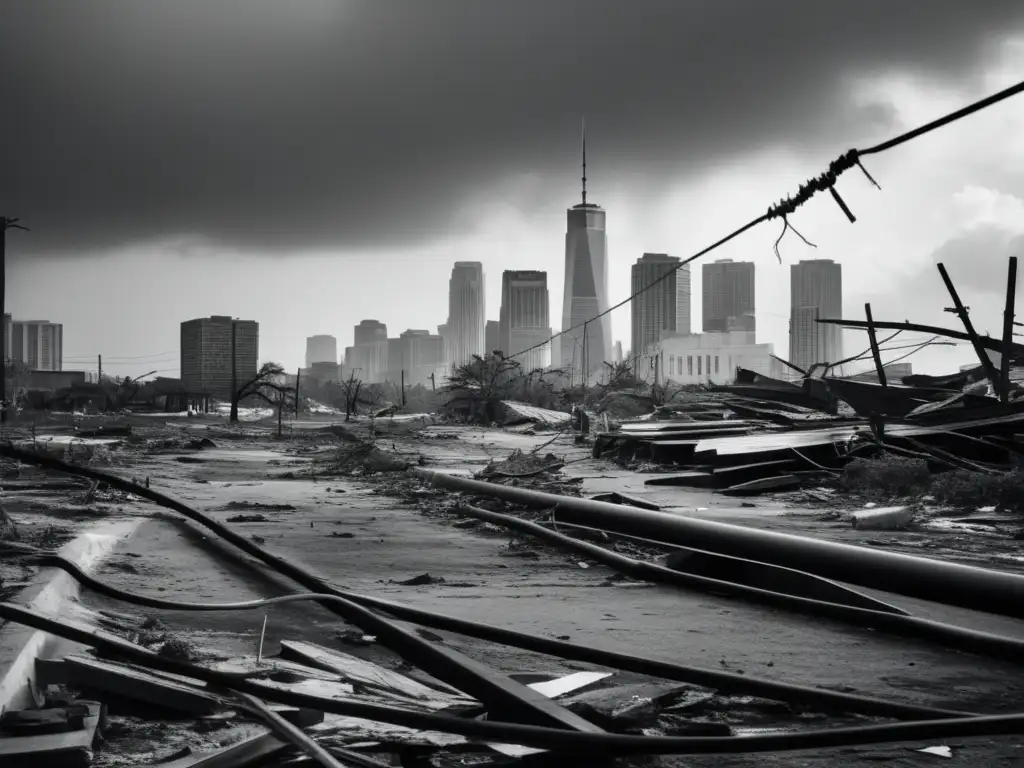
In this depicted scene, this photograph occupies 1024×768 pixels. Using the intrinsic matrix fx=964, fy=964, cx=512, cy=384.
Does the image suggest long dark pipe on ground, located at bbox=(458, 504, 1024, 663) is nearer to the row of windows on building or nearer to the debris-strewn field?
the debris-strewn field

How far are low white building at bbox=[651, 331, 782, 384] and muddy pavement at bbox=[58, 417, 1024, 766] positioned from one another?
451ft

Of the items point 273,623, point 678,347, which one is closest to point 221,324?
point 678,347

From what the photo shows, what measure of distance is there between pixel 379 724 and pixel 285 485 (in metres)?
10.7

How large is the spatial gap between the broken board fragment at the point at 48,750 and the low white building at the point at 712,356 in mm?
142570

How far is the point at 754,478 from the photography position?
12742 mm

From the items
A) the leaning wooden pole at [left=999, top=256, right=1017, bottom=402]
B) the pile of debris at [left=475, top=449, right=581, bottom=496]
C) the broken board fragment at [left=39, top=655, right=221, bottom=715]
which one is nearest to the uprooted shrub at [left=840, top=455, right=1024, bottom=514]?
the leaning wooden pole at [left=999, top=256, right=1017, bottom=402]

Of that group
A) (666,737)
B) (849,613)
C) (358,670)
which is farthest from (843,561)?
(666,737)

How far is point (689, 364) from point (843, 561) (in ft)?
492

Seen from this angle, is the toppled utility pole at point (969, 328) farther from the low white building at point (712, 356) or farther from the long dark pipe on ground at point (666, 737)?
the low white building at point (712, 356)

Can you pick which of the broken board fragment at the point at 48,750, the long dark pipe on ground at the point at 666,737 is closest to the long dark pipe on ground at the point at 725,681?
the long dark pipe on ground at the point at 666,737

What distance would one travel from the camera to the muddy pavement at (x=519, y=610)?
139 inches

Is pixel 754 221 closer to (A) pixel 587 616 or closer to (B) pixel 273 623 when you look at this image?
(A) pixel 587 616

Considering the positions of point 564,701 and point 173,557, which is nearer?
point 564,701

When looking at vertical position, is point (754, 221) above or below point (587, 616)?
Answer: above
